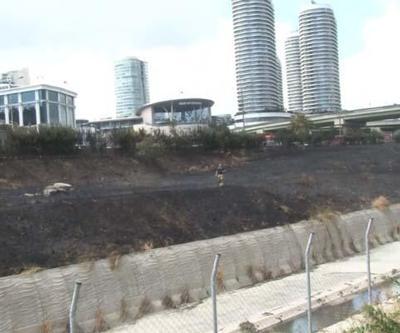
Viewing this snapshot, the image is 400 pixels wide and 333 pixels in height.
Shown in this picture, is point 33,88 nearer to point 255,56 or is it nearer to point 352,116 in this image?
point 352,116

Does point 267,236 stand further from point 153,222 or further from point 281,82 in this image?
point 281,82

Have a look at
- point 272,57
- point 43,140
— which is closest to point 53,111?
point 272,57

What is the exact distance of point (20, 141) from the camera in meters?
46.7

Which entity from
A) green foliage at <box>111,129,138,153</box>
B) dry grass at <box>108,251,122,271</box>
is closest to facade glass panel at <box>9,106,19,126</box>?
green foliage at <box>111,129,138,153</box>

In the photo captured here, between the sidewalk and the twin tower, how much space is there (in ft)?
493

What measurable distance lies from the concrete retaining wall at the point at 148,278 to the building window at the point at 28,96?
110818 millimetres

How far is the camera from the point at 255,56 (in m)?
176

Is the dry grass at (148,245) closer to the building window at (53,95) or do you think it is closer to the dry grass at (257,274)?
the dry grass at (257,274)

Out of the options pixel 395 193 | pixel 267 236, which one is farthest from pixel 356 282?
pixel 395 193

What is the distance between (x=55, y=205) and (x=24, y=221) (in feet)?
7.14

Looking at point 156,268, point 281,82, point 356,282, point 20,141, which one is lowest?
point 356,282

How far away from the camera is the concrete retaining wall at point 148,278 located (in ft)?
36.9

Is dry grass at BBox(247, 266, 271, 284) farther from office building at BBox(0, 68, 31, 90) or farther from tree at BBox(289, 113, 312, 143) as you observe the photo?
office building at BBox(0, 68, 31, 90)

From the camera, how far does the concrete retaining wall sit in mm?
11258
